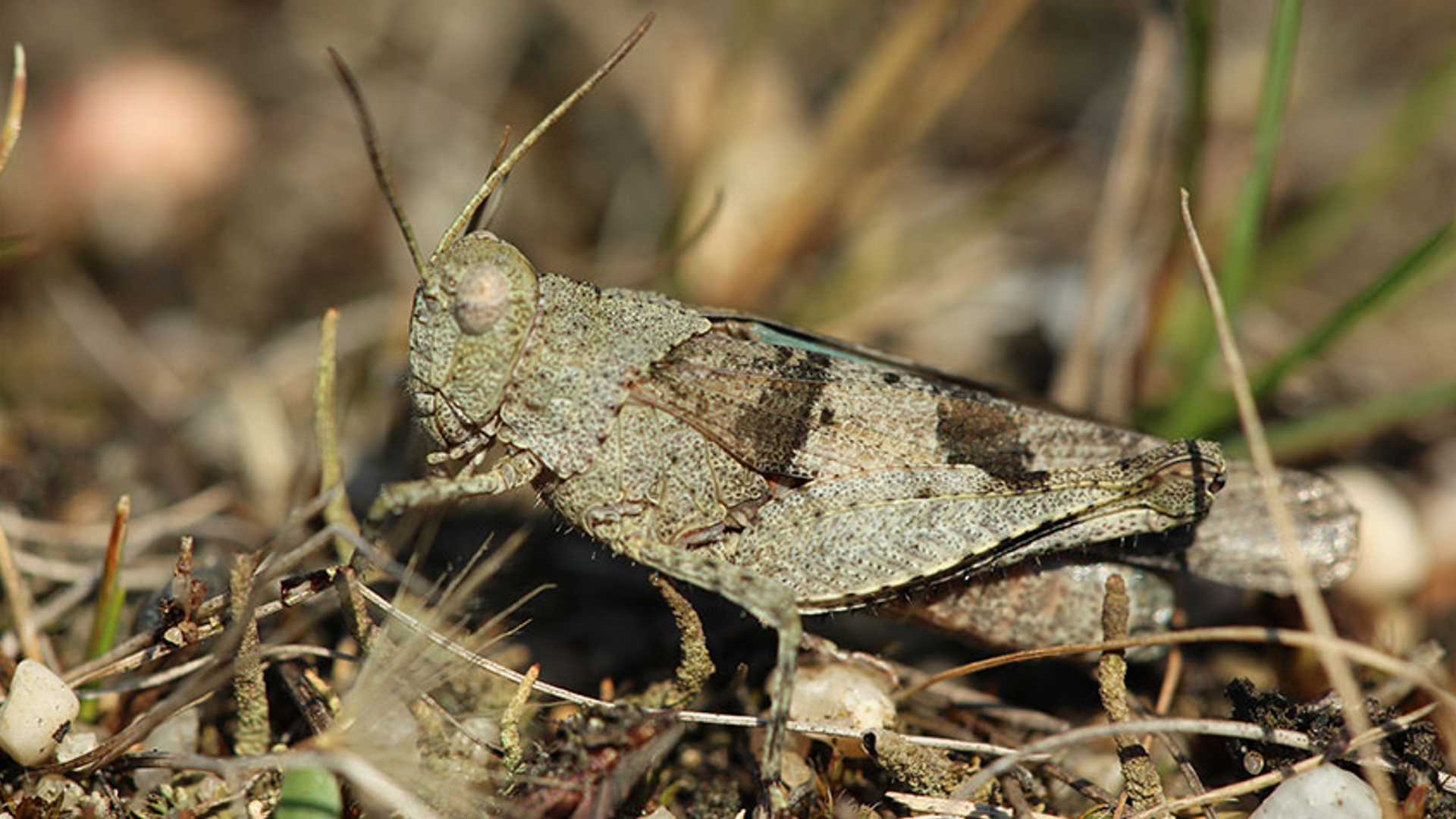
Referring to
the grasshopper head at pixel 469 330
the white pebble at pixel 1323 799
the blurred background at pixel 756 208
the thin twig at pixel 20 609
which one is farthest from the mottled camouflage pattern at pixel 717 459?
the thin twig at pixel 20 609

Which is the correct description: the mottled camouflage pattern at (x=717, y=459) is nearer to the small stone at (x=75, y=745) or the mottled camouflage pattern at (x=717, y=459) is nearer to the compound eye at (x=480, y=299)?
the compound eye at (x=480, y=299)

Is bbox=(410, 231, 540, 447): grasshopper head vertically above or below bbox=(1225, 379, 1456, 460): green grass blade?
below

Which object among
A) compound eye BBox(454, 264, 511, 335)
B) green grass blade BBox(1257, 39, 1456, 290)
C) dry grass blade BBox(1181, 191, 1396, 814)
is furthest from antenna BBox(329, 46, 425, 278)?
green grass blade BBox(1257, 39, 1456, 290)

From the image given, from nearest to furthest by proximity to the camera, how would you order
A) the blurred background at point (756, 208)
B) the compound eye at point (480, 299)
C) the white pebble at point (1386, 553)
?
the compound eye at point (480, 299) < the white pebble at point (1386, 553) < the blurred background at point (756, 208)

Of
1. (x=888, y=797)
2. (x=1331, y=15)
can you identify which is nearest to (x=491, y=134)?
(x=888, y=797)

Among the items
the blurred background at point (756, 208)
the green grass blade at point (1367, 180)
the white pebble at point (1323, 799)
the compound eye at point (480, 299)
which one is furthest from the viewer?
the green grass blade at point (1367, 180)

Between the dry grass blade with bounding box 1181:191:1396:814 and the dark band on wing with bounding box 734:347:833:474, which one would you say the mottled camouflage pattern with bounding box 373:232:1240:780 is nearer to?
the dark band on wing with bounding box 734:347:833:474

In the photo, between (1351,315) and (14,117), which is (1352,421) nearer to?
(1351,315)

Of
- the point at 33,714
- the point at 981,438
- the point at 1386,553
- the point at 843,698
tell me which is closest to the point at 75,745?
the point at 33,714
